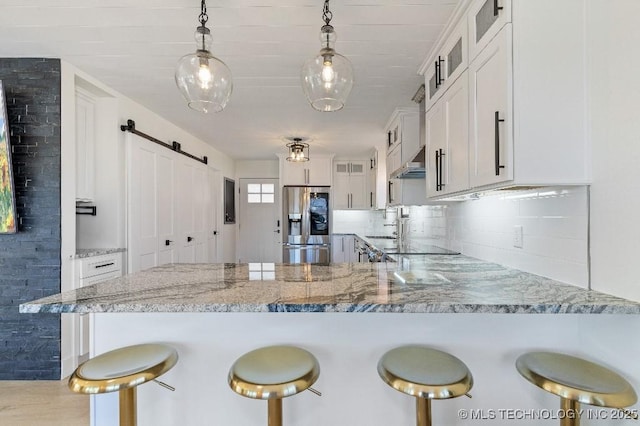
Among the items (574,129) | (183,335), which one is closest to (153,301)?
(183,335)

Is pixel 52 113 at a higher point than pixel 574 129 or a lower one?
higher

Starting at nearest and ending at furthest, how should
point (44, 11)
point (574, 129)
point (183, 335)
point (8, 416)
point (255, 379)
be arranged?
point (255, 379) < point (574, 129) < point (183, 335) < point (44, 11) < point (8, 416)

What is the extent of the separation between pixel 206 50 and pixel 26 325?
2.50 m

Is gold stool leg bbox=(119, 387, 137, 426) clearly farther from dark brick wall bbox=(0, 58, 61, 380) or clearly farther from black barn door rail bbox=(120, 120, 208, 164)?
black barn door rail bbox=(120, 120, 208, 164)

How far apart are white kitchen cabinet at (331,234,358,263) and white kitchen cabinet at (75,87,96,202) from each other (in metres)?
3.82

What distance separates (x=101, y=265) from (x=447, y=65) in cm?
314

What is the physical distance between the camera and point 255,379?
1.19 meters

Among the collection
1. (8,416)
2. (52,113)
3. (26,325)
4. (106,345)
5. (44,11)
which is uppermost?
(44,11)

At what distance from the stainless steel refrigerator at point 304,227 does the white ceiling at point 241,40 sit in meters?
2.54

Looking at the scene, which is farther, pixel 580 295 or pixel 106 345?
pixel 106 345

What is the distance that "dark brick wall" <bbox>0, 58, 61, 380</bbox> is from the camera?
248cm

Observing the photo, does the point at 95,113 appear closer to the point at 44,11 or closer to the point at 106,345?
the point at 44,11

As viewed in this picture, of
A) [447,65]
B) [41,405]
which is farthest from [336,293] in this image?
[41,405]

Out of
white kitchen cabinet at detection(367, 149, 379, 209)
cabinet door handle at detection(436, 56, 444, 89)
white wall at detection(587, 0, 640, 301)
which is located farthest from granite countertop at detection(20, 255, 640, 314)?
white kitchen cabinet at detection(367, 149, 379, 209)
